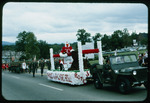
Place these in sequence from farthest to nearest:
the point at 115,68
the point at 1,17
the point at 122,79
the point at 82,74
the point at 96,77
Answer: the point at 82,74 → the point at 96,77 → the point at 115,68 → the point at 122,79 → the point at 1,17

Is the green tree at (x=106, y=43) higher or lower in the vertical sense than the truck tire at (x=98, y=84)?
higher

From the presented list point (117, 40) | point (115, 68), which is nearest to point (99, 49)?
point (115, 68)

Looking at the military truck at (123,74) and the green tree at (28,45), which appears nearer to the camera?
the military truck at (123,74)

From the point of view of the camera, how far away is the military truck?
7316mm

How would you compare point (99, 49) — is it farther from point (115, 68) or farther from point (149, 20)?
point (149, 20)

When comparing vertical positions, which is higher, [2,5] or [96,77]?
[2,5]

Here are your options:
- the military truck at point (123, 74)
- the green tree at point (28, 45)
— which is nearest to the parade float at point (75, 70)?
the military truck at point (123, 74)

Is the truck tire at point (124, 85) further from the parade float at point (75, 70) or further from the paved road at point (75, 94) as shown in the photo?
the parade float at point (75, 70)

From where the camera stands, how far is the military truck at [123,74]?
7316mm

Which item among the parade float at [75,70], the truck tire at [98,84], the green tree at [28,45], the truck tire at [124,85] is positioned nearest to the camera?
the truck tire at [124,85]

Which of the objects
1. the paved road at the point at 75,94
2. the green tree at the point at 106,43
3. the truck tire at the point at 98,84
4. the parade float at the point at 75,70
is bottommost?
the paved road at the point at 75,94

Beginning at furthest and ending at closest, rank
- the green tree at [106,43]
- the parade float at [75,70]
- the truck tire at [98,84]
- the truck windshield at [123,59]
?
the green tree at [106,43]
the parade float at [75,70]
the truck tire at [98,84]
the truck windshield at [123,59]

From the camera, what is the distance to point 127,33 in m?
87.4

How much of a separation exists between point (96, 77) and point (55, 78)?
4.84 m
